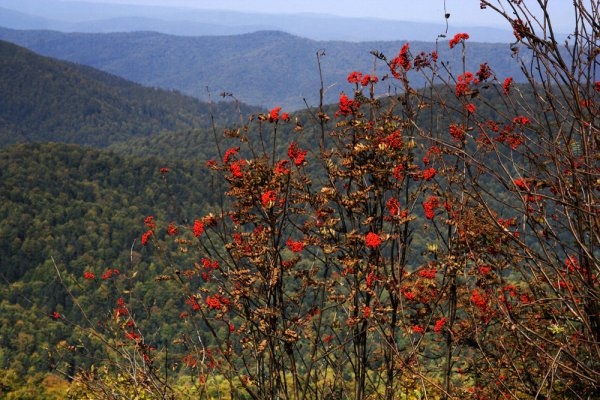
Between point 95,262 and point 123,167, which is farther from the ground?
point 123,167

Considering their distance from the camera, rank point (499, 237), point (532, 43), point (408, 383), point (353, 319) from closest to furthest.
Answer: point (532, 43), point (353, 319), point (499, 237), point (408, 383)

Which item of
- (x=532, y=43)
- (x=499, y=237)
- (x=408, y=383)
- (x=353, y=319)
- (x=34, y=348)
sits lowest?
(x=34, y=348)

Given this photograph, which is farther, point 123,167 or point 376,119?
point 123,167

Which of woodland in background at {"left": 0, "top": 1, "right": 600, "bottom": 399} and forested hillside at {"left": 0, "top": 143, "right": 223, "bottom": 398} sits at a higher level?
woodland in background at {"left": 0, "top": 1, "right": 600, "bottom": 399}

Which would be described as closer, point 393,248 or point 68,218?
point 393,248

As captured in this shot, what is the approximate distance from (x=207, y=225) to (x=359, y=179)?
130 centimetres

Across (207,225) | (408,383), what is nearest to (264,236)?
(207,225)

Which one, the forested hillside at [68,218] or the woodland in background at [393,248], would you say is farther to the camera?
the forested hillside at [68,218]

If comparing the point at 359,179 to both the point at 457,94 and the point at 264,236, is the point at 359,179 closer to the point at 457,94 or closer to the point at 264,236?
the point at 264,236

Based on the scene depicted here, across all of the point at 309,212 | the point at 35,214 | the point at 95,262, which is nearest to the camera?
the point at 309,212

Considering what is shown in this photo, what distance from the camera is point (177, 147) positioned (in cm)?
15238

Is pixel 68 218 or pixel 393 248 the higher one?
pixel 393 248

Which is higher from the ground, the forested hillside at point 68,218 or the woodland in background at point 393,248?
the woodland in background at point 393,248

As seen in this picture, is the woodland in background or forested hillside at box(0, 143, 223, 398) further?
forested hillside at box(0, 143, 223, 398)
